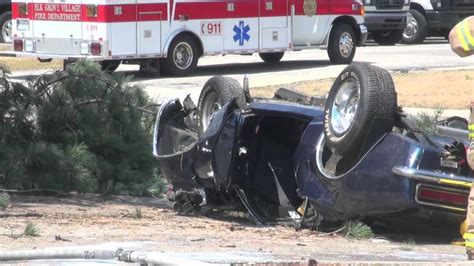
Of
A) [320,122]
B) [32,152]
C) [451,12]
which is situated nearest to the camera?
[320,122]

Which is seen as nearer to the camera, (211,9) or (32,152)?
(32,152)

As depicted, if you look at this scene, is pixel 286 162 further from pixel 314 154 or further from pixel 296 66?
pixel 296 66

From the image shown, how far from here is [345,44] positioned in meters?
24.7

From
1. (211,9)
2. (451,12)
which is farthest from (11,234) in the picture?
(451,12)

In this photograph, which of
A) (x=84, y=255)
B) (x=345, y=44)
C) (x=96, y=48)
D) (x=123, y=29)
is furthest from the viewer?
(x=345, y=44)

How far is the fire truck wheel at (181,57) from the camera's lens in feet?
70.8

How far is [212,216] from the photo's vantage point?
868cm

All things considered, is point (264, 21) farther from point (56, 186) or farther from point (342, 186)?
point (342, 186)

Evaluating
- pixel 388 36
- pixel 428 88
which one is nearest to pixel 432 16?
A: pixel 388 36

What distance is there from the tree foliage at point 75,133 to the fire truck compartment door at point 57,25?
9.90m

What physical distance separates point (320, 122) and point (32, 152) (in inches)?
118

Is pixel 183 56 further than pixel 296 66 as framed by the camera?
No

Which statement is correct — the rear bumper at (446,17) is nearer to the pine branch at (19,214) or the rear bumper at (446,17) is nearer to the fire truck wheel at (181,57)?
the fire truck wheel at (181,57)

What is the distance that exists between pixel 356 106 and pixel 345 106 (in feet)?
0.58
